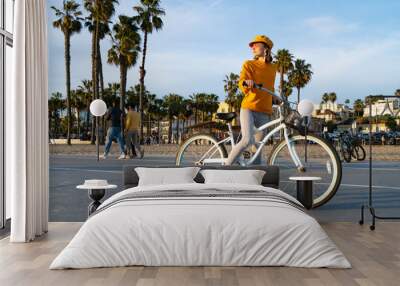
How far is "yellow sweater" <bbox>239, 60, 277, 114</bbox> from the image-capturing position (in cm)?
486

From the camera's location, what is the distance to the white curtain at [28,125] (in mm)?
3805

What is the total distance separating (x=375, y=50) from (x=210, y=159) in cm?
265

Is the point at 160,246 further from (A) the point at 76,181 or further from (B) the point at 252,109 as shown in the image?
(A) the point at 76,181

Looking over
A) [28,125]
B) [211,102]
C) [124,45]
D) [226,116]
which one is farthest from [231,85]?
[28,125]

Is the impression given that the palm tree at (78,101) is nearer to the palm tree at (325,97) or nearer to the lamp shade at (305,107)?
the palm tree at (325,97)

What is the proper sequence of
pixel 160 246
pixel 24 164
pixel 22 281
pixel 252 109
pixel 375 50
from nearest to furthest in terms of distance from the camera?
pixel 22 281, pixel 160 246, pixel 24 164, pixel 252 109, pixel 375 50

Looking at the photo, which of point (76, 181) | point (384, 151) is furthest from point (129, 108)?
point (384, 151)

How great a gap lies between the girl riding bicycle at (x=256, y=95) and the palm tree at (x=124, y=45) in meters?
2.89

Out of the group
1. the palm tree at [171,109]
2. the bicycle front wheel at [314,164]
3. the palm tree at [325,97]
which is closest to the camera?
the bicycle front wheel at [314,164]

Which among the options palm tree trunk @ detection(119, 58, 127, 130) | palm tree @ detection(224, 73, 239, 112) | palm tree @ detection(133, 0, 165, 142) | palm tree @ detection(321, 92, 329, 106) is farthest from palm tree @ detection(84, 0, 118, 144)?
palm tree @ detection(321, 92, 329, 106)

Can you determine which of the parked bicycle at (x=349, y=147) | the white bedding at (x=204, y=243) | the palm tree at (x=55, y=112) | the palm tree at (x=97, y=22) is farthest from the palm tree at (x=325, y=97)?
the white bedding at (x=204, y=243)

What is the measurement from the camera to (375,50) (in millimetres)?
6352

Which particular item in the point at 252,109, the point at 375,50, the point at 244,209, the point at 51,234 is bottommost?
the point at 51,234

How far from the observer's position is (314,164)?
4.78 m
